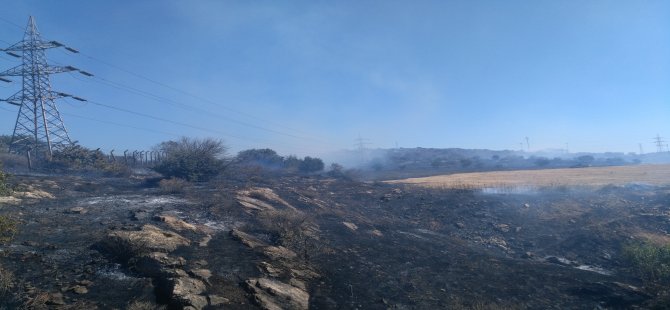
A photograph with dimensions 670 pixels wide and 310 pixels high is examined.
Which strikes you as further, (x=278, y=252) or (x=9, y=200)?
(x=9, y=200)

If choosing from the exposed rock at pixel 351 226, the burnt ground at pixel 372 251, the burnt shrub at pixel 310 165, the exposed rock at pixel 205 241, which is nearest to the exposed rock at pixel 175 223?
the burnt ground at pixel 372 251

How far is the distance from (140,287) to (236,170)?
2783 centimetres

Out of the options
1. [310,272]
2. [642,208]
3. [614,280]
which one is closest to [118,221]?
[310,272]

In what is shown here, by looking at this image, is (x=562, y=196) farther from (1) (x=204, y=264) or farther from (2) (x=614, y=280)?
(1) (x=204, y=264)

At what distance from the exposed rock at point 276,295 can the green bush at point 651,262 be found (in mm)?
10059

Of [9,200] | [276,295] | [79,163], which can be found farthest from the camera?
[79,163]

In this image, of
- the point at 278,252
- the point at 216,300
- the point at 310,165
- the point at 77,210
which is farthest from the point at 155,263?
the point at 310,165

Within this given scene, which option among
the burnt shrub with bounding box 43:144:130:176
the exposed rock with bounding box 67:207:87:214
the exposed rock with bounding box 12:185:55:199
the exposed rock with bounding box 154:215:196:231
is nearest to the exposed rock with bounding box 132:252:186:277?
the exposed rock with bounding box 154:215:196:231

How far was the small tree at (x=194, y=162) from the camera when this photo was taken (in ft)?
79.7

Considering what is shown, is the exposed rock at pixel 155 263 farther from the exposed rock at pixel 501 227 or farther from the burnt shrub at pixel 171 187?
the exposed rock at pixel 501 227

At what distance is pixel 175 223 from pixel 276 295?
5627 mm

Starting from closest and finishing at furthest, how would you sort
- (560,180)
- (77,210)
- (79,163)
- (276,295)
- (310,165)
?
(276,295) → (77,210) → (79,163) → (560,180) → (310,165)

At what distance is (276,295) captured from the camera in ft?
26.8

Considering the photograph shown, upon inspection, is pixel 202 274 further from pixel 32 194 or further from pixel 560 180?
pixel 560 180
